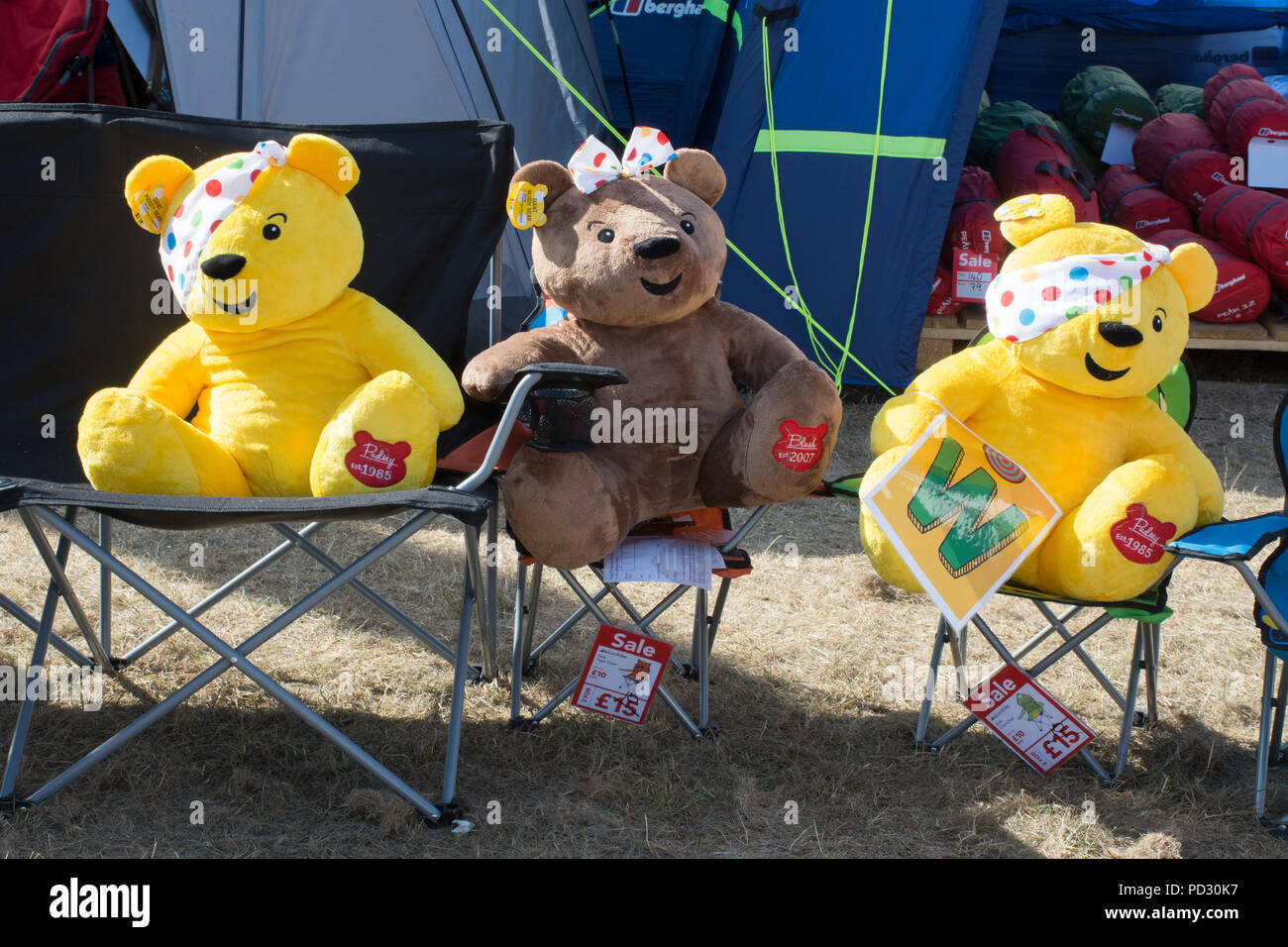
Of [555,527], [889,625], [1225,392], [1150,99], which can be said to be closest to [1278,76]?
[1150,99]

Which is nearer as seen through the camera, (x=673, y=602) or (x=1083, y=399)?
(x=1083, y=399)

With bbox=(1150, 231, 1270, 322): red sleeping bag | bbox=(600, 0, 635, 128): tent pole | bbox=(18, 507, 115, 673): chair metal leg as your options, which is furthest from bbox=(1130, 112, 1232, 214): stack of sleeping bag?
bbox=(18, 507, 115, 673): chair metal leg

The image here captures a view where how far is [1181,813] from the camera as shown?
1.91 metres

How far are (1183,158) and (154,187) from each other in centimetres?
413

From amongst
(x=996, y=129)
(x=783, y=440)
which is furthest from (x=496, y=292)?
(x=996, y=129)

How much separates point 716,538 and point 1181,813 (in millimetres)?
916

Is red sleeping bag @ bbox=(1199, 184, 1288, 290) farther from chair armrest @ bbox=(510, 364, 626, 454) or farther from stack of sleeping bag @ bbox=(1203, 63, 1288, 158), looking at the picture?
chair armrest @ bbox=(510, 364, 626, 454)

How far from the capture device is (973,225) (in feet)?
13.7

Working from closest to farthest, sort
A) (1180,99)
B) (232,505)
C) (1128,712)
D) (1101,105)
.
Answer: (232,505)
(1128,712)
(1101,105)
(1180,99)

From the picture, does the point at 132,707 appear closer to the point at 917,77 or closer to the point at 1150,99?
the point at 917,77

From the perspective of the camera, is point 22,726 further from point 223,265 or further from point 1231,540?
point 1231,540

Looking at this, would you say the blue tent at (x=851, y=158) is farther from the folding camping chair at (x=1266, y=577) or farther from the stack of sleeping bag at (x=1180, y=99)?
the folding camping chair at (x=1266, y=577)

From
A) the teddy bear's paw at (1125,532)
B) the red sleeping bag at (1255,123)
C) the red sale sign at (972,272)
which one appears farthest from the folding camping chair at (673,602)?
the red sleeping bag at (1255,123)

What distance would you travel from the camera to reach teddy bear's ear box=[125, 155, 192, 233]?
2006 millimetres
